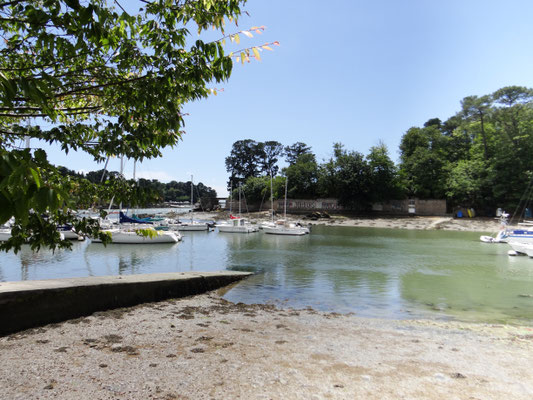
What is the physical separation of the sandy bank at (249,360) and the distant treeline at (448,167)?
50483 mm

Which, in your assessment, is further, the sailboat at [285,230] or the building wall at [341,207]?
the building wall at [341,207]

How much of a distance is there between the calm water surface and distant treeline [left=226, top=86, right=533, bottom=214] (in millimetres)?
24586

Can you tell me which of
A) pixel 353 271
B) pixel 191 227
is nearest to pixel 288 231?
pixel 191 227

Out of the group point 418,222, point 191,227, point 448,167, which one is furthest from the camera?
point 448,167

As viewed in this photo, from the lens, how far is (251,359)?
538cm

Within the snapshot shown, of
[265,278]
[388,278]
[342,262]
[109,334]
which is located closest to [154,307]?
[109,334]

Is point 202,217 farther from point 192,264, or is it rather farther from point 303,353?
point 303,353

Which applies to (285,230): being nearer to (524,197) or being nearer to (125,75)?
(524,197)

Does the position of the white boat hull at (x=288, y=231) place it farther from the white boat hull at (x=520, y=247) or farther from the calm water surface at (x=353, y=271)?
the white boat hull at (x=520, y=247)

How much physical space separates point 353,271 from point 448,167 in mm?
47058

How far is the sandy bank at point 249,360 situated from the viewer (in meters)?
4.27

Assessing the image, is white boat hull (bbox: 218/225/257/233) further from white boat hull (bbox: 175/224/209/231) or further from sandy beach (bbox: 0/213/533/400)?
sandy beach (bbox: 0/213/533/400)

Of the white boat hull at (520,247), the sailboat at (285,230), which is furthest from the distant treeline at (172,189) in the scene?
the white boat hull at (520,247)

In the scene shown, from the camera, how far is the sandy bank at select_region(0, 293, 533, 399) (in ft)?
14.0
